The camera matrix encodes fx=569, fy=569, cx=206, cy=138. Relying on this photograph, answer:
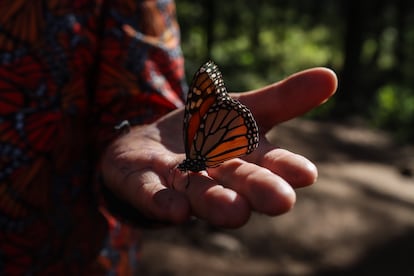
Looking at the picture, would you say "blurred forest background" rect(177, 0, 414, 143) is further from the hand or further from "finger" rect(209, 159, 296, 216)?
"finger" rect(209, 159, 296, 216)

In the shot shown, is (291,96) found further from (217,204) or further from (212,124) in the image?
(217,204)

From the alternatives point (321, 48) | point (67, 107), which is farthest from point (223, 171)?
point (321, 48)

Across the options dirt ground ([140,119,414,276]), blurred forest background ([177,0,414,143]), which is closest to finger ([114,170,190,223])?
dirt ground ([140,119,414,276])

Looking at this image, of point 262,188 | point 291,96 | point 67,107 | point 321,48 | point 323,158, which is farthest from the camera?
point 321,48

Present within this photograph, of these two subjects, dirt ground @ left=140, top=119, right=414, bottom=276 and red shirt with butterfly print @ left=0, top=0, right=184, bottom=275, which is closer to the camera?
red shirt with butterfly print @ left=0, top=0, right=184, bottom=275

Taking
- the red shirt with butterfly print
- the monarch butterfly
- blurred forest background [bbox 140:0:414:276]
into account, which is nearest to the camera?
the monarch butterfly

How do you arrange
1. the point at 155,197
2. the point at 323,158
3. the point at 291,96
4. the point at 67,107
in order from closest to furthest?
the point at 155,197
the point at 291,96
the point at 67,107
the point at 323,158

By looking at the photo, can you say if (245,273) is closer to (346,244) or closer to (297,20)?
(346,244)
